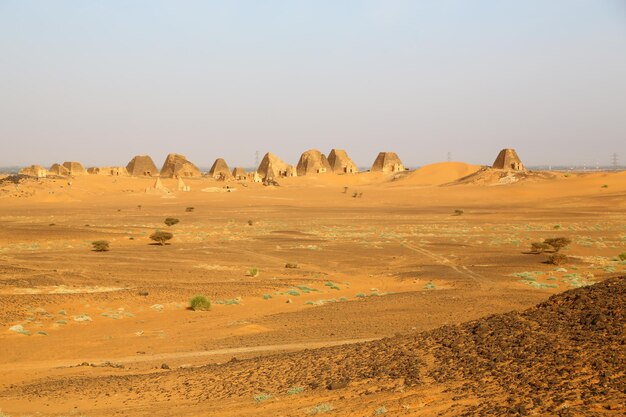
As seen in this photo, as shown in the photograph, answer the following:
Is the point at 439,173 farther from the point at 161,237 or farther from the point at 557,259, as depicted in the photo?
the point at 557,259

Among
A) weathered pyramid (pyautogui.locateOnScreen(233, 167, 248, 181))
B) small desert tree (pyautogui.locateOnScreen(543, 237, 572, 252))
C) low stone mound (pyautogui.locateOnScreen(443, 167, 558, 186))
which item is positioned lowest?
small desert tree (pyautogui.locateOnScreen(543, 237, 572, 252))

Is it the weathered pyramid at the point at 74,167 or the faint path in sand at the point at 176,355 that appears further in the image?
the weathered pyramid at the point at 74,167

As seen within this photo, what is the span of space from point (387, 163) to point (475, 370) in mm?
125009

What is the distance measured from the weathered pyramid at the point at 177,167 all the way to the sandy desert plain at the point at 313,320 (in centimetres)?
7497

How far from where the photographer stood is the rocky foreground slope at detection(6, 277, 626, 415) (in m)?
6.40

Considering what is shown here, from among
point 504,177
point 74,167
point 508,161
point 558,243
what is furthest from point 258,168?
point 558,243

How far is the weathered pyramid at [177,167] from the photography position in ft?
386

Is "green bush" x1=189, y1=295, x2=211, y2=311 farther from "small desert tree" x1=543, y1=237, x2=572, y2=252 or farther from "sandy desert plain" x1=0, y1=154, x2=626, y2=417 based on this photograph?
"small desert tree" x1=543, y1=237, x2=572, y2=252

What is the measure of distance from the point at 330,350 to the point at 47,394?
3.94m

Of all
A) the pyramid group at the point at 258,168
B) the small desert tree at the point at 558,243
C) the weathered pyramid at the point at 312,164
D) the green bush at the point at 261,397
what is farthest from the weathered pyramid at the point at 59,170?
the green bush at the point at 261,397

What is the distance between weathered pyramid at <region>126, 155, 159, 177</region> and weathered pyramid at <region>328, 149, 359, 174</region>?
1423 inches

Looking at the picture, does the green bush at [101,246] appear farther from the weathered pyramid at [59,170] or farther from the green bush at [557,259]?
the weathered pyramid at [59,170]

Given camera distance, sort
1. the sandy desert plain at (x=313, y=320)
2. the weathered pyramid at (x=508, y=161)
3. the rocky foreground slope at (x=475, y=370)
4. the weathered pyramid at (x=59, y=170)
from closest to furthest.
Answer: the rocky foreground slope at (x=475, y=370)
the sandy desert plain at (x=313, y=320)
the weathered pyramid at (x=508, y=161)
the weathered pyramid at (x=59, y=170)

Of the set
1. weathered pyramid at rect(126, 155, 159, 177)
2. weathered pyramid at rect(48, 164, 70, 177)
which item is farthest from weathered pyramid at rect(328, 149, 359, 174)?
weathered pyramid at rect(48, 164, 70, 177)
